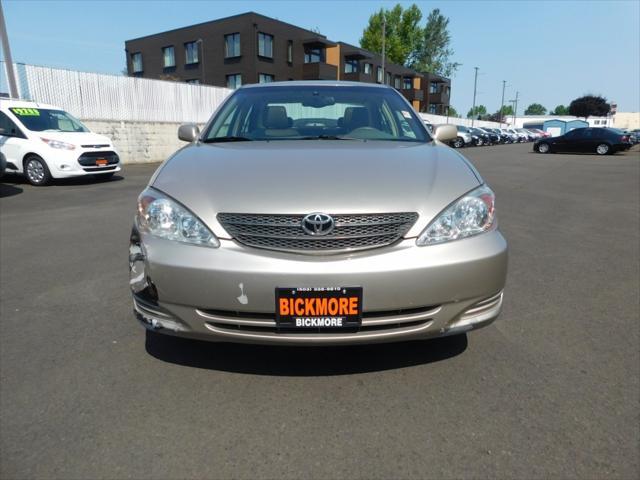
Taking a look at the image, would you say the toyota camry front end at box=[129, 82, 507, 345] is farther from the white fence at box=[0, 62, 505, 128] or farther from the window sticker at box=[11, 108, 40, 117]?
the white fence at box=[0, 62, 505, 128]

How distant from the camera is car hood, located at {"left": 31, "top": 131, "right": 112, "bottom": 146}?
33.1ft

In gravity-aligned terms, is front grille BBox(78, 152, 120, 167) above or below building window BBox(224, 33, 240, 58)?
below

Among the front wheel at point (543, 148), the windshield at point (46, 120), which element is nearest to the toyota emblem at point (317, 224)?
the windshield at point (46, 120)

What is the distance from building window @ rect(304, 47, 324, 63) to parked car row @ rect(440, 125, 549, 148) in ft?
43.2

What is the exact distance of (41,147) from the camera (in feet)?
32.5

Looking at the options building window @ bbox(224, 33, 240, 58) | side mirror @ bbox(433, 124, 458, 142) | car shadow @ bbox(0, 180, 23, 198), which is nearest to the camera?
side mirror @ bbox(433, 124, 458, 142)

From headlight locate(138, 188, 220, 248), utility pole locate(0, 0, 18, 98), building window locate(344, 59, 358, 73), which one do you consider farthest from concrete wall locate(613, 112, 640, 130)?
headlight locate(138, 188, 220, 248)

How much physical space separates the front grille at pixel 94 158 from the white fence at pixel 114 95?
564 centimetres

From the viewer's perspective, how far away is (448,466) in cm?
180

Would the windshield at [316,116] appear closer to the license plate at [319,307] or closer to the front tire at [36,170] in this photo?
the license plate at [319,307]

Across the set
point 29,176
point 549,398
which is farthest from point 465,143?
point 549,398

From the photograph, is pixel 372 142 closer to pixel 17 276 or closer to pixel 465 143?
pixel 17 276

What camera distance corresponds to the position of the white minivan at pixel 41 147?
32.6ft

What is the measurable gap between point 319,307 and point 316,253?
234 millimetres
